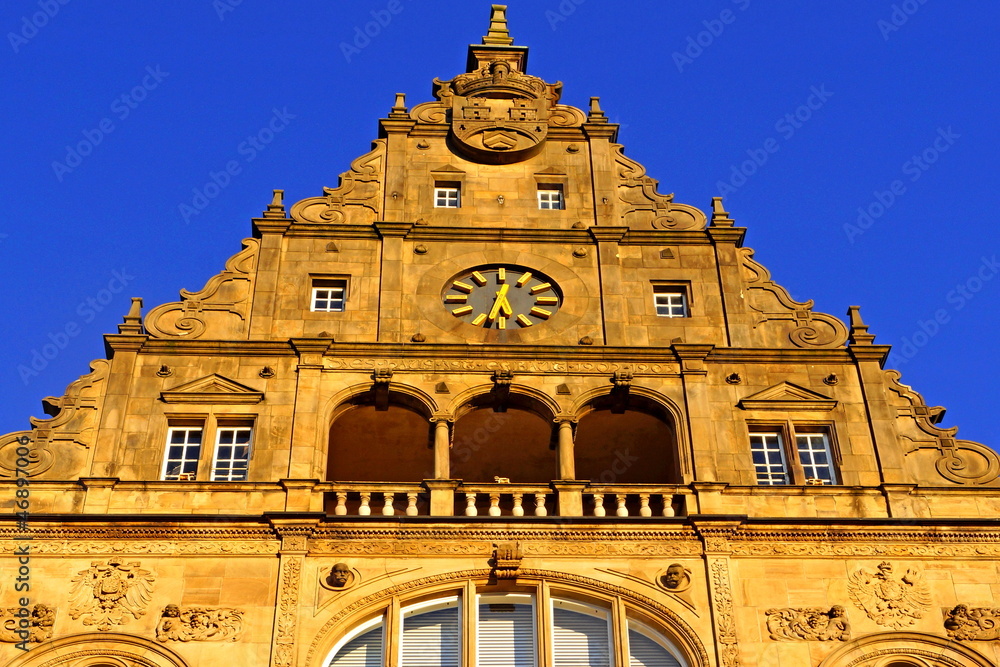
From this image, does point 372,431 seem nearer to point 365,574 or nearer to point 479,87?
point 365,574

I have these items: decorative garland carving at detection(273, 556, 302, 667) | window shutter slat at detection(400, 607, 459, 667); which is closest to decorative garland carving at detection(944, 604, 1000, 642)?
window shutter slat at detection(400, 607, 459, 667)

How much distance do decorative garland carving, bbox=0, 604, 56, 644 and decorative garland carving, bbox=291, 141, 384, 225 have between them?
8892mm

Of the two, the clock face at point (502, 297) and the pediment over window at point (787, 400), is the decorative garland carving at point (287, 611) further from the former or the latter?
the pediment over window at point (787, 400)

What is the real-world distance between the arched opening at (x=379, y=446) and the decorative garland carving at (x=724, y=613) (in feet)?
18.1

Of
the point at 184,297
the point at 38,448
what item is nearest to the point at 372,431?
the point at 184,297

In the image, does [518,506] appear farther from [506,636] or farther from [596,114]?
[596,114]

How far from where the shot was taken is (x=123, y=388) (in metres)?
25.3

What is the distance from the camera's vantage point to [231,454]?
81.1ft

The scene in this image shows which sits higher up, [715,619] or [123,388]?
[123,388]

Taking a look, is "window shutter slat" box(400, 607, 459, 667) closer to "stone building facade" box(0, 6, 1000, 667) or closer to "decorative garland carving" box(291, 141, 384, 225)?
"stone building facade" box(0, 6, 1000, 667)

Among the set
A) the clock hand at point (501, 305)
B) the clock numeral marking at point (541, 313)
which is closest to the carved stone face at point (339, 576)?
the clock hand at point (501, 305)

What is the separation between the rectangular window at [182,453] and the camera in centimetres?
2444

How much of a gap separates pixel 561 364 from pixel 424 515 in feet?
12.2

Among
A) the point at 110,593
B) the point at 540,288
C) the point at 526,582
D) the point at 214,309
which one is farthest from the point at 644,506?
the point at 214,309
